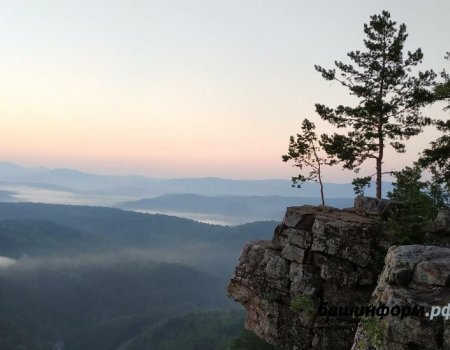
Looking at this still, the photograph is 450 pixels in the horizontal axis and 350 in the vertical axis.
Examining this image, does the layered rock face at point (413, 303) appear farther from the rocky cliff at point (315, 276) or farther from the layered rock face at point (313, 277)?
the layered rock face at point (313, 277)

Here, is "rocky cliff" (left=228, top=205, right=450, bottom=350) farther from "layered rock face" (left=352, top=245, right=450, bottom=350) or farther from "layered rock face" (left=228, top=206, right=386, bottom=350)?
"layered rock face" (left=352, top=245, right=450, bottom=350)

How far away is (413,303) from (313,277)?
13.8 metres

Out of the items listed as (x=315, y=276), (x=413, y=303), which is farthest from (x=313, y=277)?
(x=413, y=303)

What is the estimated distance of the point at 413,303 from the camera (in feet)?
59.2

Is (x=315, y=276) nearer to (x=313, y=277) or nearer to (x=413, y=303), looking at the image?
(x=313, y=277)

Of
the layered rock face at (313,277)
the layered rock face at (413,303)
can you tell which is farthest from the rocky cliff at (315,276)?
the layered rock face at (413,303)

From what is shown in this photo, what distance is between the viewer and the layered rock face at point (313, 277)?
3005cm

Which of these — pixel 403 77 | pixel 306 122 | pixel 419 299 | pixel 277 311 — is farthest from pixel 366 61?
pixel 419 299

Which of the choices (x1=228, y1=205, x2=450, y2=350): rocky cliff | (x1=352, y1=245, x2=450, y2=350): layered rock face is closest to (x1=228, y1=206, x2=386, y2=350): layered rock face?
(x1=228, y1=205, x2=450, y2=350): rocky cliff

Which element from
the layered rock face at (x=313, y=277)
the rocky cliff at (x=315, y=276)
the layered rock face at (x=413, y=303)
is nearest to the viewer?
the layered rock face at (x=413, y=303)

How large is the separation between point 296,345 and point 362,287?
6936mm

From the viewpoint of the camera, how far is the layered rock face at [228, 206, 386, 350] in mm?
30047

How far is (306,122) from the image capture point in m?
42.8

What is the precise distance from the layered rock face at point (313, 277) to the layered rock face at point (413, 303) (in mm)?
9334
